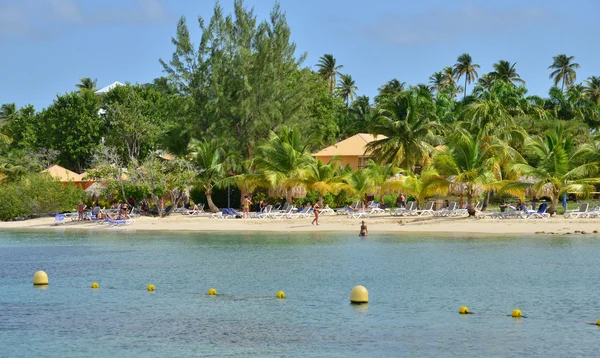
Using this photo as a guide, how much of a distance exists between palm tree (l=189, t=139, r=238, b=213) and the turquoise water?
16.2 m

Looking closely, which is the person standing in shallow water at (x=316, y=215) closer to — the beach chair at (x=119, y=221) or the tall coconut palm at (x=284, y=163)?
the tall coconut palm at (x=284, y=163)

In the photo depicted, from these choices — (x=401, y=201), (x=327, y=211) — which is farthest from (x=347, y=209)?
(x=401, y=201)

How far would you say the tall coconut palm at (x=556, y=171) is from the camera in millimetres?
42438

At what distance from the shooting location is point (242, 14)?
5959cm

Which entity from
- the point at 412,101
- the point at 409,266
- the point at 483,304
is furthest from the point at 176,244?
the point at 412,101

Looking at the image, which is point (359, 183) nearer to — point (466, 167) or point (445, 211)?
point (445, 211)

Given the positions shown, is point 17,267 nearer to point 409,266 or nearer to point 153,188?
point 409,266

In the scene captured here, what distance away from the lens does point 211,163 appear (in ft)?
177

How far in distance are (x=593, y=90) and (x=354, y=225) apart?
52070 millimetres

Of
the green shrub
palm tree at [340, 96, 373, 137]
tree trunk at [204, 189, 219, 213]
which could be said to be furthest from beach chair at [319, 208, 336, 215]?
palm tree at [340, 96, 373, 137]

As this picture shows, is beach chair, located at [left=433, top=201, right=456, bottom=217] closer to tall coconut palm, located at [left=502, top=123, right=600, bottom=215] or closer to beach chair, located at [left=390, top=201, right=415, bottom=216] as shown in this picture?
beach chair, located at [left=390, top=201, right=415, bottom=216]

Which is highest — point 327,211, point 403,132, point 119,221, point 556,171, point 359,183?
point 403,132

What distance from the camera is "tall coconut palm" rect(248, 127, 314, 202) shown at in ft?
166

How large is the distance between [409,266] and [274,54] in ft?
105
